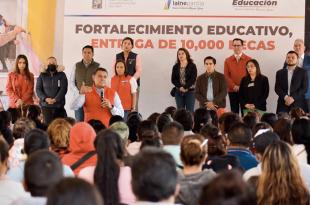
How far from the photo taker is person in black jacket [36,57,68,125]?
Answer: 10.2m

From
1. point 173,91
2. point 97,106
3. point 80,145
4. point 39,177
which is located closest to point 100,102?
point 97,106

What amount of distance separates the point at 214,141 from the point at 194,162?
0.88 metres

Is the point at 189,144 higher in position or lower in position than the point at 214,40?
lower

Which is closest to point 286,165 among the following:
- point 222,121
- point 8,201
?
point 8,201

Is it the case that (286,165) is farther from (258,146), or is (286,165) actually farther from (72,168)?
(72,168)

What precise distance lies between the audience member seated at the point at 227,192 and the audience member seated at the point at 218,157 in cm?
212

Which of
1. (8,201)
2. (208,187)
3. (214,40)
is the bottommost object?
(8,201)

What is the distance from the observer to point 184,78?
10.3m

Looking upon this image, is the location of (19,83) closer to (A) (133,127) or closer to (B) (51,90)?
(B) (51,90)

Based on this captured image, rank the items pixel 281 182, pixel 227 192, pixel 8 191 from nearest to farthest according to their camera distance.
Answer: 1. pixel 227 192
2. pixel 8 191
3. pixel 281 182

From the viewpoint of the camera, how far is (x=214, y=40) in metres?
10.7

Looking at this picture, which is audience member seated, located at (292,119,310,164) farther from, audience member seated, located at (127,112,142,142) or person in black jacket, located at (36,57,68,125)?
person in black jacket, located at (36,57,68,125)

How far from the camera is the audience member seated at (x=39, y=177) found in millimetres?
2801

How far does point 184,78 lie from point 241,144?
17.2 feet
